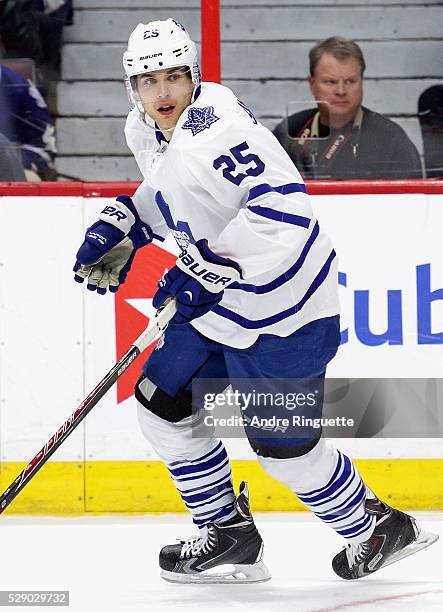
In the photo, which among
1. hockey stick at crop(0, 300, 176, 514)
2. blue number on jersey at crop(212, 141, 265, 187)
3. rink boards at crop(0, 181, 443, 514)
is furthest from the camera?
rink boards at crop(0, 181, 443, 514)

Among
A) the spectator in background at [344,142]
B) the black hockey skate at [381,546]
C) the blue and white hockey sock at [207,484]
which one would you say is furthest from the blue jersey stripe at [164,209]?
the spectator in background at [344,142]

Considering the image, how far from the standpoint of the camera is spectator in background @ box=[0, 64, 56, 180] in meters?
3.49

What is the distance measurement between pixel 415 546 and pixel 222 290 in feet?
2.53

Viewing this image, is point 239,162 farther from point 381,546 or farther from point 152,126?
point 381,546

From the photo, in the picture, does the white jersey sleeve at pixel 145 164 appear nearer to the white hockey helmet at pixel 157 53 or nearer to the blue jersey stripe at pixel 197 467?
the white hockey helmet at pixel 157 53

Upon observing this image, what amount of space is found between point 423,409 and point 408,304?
31 centimetres

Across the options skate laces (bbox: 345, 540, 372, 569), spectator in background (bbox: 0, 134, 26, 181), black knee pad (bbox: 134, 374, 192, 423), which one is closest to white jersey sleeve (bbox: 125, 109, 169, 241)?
black knee pad (bbox: 134, 374, 192, 423)

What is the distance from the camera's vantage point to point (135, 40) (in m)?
2.57

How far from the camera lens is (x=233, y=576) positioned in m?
2.81

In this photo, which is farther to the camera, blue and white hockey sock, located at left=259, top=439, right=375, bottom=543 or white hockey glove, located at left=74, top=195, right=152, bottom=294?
white hockey glove, located at left=74, top=195, right=152, bottom=294

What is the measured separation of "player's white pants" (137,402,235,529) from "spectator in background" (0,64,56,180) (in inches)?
40.7

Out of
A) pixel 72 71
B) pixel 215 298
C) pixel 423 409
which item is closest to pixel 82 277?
pixel 215 298

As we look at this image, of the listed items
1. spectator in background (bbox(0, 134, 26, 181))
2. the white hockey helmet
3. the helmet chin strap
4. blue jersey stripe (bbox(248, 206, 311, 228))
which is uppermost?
the white hockey helmet

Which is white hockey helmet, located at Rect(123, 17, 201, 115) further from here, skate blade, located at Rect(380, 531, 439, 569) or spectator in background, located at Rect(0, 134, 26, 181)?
skate blade, located at Rect(380, 531, 439, 569)
